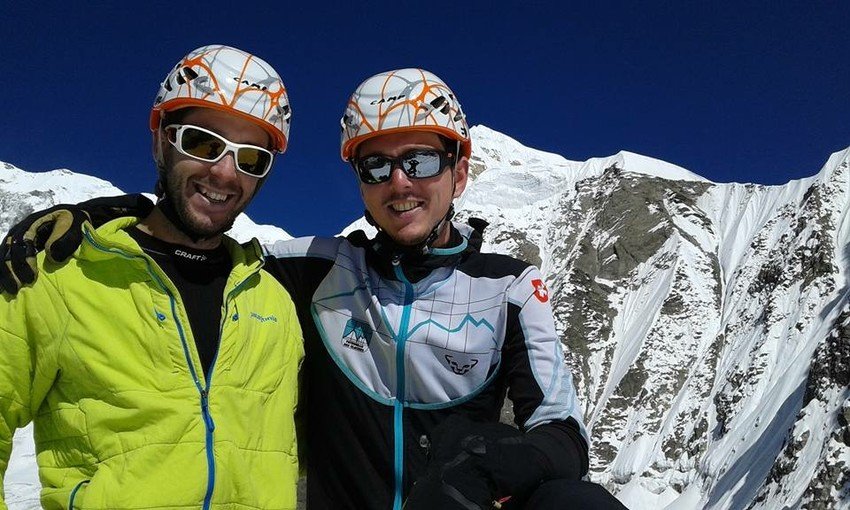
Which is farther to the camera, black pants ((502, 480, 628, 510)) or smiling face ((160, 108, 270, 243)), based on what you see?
smiling face ((160, 108, 270, 243))

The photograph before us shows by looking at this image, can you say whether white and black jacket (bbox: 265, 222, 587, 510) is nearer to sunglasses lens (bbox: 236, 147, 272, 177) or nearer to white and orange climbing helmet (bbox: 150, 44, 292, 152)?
sunglasses lens (bbox: 236, 147, 272, 177)

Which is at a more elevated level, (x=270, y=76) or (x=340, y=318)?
(x=270, y=76)

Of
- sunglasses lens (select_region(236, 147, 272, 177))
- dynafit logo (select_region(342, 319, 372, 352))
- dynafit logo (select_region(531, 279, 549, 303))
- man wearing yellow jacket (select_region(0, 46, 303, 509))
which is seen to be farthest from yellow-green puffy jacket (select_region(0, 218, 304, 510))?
dynafit logo (select_region(531, 279, 549, 303))

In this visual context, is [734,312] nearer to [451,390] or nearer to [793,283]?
[793,283]

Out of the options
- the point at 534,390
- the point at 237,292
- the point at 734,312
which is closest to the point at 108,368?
the point at 237,292

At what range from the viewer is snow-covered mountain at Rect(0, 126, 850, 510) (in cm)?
4066

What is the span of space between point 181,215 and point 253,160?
0.57 metres

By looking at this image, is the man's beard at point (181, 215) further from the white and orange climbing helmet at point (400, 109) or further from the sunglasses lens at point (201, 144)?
the white and orange climbing helmet at point (400, 109)

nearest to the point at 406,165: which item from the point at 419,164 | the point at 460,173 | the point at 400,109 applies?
the point at 419,164

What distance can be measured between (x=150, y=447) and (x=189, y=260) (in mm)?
1185

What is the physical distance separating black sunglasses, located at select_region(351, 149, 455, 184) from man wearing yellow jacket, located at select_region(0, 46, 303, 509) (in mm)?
682

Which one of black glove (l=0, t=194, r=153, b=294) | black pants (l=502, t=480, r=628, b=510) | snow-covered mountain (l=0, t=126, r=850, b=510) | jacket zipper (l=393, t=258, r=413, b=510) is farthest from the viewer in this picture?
snow-covered mountain (l=0, t=126, r=850, b=510)

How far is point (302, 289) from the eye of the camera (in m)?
4.53

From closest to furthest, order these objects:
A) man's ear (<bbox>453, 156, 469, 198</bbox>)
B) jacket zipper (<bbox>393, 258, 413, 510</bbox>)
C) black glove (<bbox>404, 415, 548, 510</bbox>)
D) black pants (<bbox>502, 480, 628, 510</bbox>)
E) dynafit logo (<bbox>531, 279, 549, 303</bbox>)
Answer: black pants (<bbox>502, 480, 628, 510</bbox>) < black glove (<bbox>404, 415, 548, 510</bbox>) < jacket zipper (<bbox>393, 258, 413, 510</bbox>) < dynafit logo (<bbox>531, 279, 549, 303</bbox>) < man's ear (<bbox>453, 156, 469, 198</bbox>)
